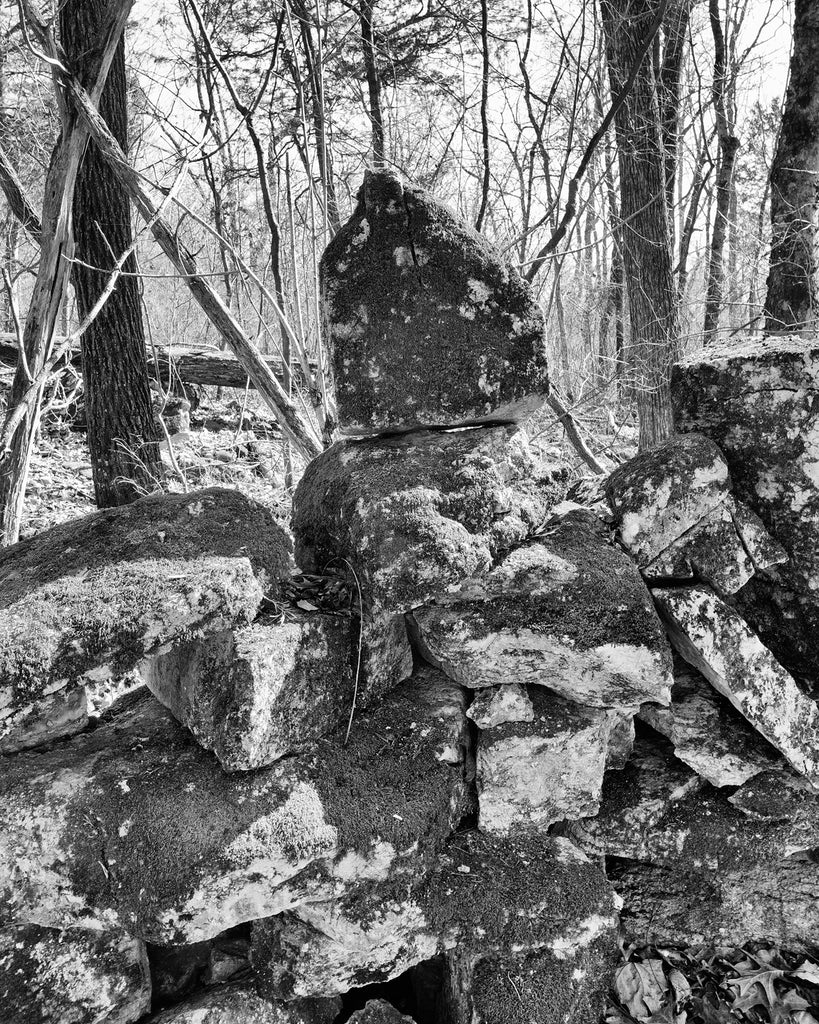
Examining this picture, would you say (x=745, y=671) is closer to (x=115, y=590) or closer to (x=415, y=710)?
(x=415, y=710)

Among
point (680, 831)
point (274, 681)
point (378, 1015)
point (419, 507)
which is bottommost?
point (378, 1015)

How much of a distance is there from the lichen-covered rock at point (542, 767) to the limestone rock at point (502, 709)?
0.06ft

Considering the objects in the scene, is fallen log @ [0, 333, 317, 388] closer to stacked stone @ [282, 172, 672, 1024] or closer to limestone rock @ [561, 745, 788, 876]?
stacked stone @ [282, 172, 672, 1024]

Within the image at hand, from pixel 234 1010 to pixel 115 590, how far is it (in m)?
1.11

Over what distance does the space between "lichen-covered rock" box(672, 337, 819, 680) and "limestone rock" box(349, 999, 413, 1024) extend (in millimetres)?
1531

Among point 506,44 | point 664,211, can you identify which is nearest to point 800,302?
point 664,211

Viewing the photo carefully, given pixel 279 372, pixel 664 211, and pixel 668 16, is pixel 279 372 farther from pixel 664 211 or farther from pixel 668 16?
pixel 668 16

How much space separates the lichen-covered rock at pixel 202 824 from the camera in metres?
1.73

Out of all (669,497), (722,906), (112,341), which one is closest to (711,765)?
(722,906)

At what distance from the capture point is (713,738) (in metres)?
2.17

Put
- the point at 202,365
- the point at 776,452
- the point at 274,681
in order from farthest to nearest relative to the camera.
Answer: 1. the point at 202,365
2. the point at 776,452
3. the point at 274,681

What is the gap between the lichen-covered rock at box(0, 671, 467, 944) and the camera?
1729 mm

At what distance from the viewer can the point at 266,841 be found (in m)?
1.77

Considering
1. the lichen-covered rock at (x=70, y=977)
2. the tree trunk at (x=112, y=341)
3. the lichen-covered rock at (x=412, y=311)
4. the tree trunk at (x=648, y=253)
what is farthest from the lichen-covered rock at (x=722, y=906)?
the tree trunk at (x=648, y=253)
